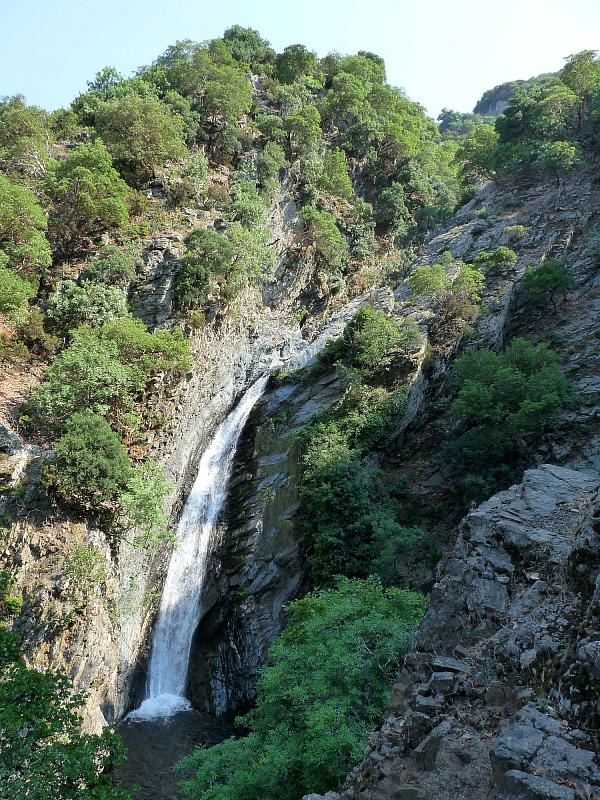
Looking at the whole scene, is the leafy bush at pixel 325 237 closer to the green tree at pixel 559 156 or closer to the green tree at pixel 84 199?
the green tree at pixel 84 199

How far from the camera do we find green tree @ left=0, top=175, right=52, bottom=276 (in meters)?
25.2

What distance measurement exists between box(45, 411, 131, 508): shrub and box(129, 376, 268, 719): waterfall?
12.3ft

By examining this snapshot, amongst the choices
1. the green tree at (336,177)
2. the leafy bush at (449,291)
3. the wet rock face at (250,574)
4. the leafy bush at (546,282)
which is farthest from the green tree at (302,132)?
the wet rock face at (250,574)

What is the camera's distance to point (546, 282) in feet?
81.9

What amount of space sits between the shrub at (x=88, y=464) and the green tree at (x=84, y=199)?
13533 mm

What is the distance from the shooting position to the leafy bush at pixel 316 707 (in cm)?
1025

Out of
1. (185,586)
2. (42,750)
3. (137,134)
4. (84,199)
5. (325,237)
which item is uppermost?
(137,134)

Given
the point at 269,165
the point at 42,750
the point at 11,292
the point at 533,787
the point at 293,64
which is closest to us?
the point at 533,787

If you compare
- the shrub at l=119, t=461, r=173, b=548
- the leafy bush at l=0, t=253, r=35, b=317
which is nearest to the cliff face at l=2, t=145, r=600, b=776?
the shrub at l=119, t=461, r=173, b=548

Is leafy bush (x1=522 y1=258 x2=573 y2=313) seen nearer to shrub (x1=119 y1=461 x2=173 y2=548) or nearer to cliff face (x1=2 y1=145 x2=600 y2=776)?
cliff face (x1=2 y1=145 x2=600 y2=776)

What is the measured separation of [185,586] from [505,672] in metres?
16.3

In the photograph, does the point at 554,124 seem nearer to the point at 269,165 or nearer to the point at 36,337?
the point at 269,165

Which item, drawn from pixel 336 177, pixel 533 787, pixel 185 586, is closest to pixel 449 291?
pixel 336 177

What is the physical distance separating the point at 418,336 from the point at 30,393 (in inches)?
662
